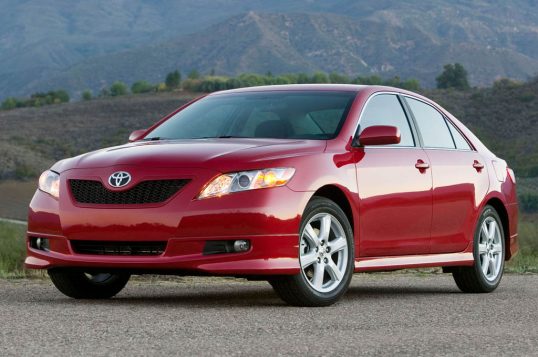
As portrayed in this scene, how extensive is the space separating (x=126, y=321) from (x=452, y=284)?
16.8ft

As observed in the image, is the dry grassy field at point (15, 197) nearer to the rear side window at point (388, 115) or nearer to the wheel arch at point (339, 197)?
the rear side window at point (388, 115)

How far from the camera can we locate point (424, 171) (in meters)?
9.66

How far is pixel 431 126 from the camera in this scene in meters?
10.3

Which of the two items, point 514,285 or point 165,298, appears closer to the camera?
point 165,298

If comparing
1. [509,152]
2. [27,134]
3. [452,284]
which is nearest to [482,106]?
[509,152]

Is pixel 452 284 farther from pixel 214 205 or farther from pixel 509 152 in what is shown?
pixel 509 152

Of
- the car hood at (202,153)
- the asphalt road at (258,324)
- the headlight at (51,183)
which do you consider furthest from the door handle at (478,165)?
the headlight at (51,183)

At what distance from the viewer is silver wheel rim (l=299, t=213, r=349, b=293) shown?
8.41 meters

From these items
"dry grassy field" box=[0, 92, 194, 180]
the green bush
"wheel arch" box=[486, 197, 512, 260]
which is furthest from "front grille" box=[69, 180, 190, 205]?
"dry grassy field" box=[0, 92, 194, 180]

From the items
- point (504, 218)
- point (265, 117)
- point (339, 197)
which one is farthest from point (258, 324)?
point (504, 218)

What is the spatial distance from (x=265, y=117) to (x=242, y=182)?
134 cm

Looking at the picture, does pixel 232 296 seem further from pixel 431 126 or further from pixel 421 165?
pixel 431 126

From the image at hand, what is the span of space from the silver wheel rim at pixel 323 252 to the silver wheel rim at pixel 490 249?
7.21 ft

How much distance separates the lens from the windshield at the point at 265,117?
30.0 feet
